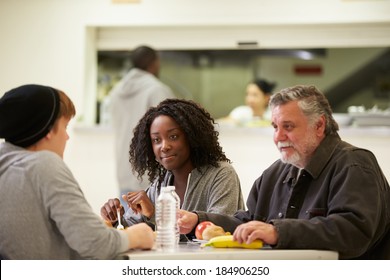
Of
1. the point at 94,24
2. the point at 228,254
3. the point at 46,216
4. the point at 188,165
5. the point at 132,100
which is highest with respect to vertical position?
the point at 94,24

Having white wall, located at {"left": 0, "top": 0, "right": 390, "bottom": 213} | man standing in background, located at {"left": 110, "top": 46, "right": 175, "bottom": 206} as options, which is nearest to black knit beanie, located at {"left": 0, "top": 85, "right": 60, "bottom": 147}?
man standing in background, located at {"left": 110, "top": 46, "right": 175, "bottom": 206}

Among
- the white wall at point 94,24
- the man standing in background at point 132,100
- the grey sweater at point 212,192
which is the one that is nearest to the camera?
the grey sweater at point 212,192

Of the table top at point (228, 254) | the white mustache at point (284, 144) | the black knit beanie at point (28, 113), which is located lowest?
the table top at point (228, 254)

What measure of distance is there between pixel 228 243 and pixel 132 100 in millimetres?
2826

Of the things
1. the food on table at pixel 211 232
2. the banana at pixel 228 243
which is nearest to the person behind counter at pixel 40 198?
the banana at pixel 228 243

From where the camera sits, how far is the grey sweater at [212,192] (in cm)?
268

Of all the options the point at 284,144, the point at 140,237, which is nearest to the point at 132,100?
the point at 284,144

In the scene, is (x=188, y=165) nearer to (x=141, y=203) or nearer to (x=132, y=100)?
(x=141, y=203)

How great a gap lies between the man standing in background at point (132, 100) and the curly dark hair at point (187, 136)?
1800mm

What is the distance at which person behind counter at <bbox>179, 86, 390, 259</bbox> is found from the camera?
81.7 inches

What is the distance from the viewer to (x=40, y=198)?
6.16 ft

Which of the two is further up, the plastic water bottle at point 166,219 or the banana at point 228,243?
the plastic water bottle at point 166,219

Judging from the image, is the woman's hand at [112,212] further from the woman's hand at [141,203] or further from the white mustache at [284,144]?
the white mustache at [284,144]
